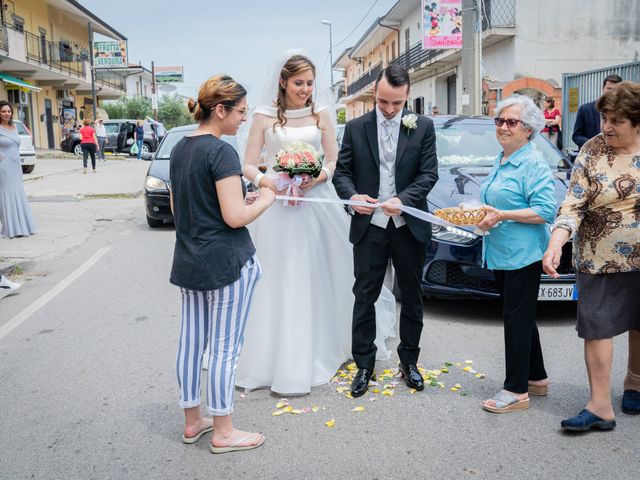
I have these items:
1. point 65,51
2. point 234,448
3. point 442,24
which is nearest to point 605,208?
point 234,448

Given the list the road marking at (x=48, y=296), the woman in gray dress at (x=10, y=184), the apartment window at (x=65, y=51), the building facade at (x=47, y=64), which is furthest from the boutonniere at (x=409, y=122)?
the apartment window at (x=65, y=51)

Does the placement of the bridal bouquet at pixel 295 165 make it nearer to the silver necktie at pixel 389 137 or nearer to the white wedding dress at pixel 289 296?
the white wedding dress at pixel 289 296

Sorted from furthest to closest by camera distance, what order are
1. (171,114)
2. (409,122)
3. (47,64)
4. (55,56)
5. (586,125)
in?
(171,114), (55,56), (47,64), (586,125), (409,122)

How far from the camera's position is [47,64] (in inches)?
1438

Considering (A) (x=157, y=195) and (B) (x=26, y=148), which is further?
(B) (x=26, y=148)

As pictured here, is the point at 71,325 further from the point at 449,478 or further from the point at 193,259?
the point at 449,478

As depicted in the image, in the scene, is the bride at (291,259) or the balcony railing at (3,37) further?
the balcony railing at (3,37)

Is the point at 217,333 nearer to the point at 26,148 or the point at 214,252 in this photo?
the point at 214,252

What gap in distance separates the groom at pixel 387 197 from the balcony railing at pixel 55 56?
34.1 metres

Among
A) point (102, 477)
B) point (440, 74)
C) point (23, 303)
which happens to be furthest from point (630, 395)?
point (440, 74)

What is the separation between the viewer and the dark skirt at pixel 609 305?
11.7 ft

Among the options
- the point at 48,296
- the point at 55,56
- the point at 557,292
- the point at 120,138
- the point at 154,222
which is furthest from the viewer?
the point at 55,56

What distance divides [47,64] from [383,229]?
123 feet

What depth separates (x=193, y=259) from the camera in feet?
10.6
